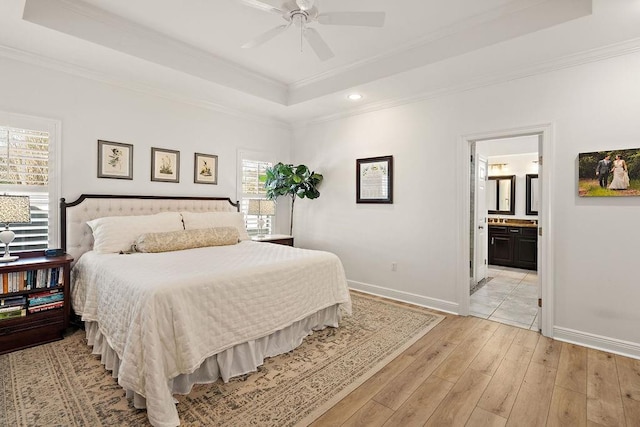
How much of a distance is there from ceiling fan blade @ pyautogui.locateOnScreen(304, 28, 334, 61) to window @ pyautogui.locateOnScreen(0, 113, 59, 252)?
276 centimetres

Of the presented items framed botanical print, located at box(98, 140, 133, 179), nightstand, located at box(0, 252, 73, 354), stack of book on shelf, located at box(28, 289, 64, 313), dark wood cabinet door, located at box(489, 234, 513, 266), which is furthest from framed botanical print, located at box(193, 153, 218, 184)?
Result: dark wood cabinet door, located at box(489, 234, 513, 266)

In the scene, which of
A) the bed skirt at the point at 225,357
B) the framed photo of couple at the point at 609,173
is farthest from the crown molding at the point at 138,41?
the framed photo of couple at the point at 609,173

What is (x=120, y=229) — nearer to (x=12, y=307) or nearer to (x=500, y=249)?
(x=12, y=307)

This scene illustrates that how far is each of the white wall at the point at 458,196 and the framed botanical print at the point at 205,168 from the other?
5.01 feet

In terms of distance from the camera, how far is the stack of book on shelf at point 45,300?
2.78 meters

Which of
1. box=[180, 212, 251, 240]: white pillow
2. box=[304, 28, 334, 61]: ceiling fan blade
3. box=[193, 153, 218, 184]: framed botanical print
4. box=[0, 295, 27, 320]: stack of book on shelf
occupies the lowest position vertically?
box=[0, 295, 27, 320]: stack of book on shelf

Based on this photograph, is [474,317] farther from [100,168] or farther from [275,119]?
[100,168]

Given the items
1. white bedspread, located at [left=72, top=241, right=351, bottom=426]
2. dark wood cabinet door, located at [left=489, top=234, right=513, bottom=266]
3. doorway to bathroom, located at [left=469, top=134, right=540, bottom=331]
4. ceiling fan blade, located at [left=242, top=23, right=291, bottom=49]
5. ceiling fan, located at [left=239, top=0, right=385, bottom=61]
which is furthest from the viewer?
dark wood cabinet door, located at [left=489, top=234, right=513, bottom=266]

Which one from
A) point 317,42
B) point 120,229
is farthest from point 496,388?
point 120,229

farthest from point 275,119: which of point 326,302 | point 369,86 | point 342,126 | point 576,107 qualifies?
point 576,107

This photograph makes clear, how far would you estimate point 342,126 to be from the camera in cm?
490

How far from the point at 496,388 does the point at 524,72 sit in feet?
9.83

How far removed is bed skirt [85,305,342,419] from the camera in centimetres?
212

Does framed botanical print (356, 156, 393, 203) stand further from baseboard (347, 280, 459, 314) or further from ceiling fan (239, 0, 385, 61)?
ceiling fan (239, 0, 385, 61)
